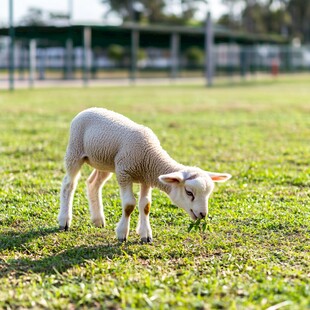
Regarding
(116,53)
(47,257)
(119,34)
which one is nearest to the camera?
(47,257)

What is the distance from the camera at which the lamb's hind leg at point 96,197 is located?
16.5ft

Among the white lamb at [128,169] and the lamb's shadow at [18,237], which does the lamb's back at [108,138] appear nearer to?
the white lamb at [128,169]

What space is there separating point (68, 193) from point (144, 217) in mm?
723

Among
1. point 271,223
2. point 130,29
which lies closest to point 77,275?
point 271,223

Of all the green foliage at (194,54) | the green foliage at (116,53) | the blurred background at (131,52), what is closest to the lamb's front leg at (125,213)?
the blurred background at (131,52)

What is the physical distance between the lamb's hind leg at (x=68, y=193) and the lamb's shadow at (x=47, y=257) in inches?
8.0

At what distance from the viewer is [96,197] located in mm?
5082

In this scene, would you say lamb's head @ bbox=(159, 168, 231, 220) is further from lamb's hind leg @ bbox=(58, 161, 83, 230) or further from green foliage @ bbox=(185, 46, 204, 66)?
green foliage @ bbox=(185, 46, 204, 66)

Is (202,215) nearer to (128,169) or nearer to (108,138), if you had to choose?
(128,169)

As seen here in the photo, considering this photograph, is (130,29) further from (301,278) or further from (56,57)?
(301,278)

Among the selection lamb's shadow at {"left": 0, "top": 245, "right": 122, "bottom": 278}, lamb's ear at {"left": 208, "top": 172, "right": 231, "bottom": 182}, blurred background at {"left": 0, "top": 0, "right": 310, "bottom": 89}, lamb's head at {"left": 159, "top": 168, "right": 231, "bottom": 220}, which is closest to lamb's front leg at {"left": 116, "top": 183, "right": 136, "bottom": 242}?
lamb's shadow at {"left": 0, "top": 245, "right": 122, "bottom": 278}

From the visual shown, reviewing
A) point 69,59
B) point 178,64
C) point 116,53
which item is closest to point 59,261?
point 69,59

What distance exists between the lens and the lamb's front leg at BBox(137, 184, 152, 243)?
460 cm

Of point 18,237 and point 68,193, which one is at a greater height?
point 68,193
